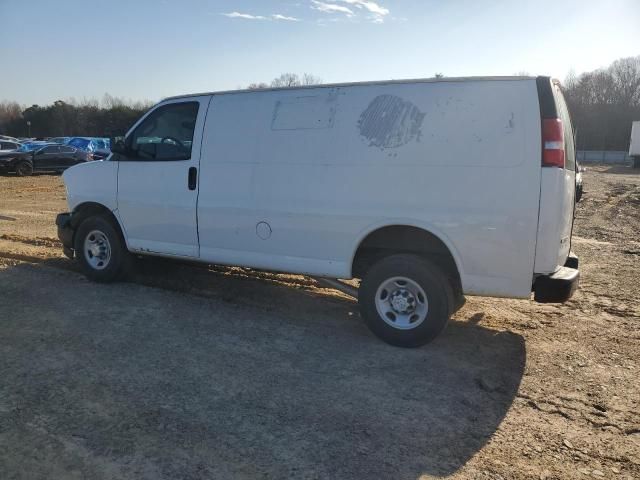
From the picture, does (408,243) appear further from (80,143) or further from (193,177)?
(80,143)

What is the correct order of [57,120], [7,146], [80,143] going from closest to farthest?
[7,146], [80,143], [57,120]

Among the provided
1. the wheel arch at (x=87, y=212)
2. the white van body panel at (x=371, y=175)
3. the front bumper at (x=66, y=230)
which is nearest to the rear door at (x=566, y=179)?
the white van body panel at (x=371, y=175)

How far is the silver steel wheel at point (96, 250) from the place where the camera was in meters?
6.91

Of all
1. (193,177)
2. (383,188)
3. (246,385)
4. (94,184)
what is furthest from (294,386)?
(94,184)

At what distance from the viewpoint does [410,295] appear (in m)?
5.03

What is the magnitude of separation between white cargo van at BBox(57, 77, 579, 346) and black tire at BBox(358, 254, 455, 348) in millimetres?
11

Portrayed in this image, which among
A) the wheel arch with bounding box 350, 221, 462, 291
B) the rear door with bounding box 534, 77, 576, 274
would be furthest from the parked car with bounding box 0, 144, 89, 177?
the rear door with bounding box 534, 77, 576, 274

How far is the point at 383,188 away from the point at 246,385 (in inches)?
81.9

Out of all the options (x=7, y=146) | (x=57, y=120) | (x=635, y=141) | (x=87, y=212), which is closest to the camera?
(x=87, y=212)

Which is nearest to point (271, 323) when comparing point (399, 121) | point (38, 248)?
point (399, 121)

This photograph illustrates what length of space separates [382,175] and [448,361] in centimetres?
175

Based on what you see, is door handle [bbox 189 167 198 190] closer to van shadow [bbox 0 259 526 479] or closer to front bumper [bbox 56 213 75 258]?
van shadow [bbox 0 259 526 479]

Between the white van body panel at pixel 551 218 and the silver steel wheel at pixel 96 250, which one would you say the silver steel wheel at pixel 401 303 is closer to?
the white van body panel at pixel 551 218

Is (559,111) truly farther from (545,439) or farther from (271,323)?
(271,323)
